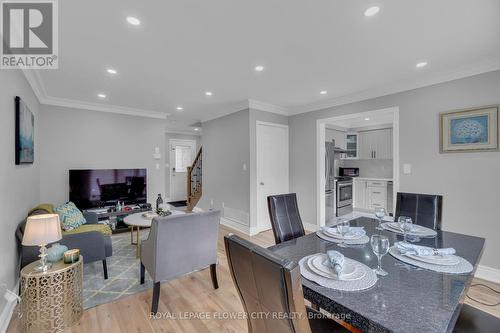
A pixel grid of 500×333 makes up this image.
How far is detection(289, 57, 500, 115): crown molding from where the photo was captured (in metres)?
2.58

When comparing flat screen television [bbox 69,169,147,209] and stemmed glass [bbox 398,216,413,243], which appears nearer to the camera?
stemmed glass [bbox 398,216,413,243]

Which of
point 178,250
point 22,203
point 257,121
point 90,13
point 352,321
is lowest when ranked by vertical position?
point 178,250

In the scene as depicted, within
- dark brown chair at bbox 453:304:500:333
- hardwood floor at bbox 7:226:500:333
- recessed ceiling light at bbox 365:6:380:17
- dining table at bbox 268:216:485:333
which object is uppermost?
recessed ceiling light at bbox 365:6:380:17

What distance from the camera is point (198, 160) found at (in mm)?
6613

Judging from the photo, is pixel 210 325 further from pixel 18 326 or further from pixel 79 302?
pixel 18 326

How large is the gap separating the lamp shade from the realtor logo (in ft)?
4.68

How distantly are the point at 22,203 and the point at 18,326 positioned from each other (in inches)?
55.3

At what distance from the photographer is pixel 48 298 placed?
1.77 meters

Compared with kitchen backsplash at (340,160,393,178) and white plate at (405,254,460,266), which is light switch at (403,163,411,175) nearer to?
white plate at (405,254,460,266)

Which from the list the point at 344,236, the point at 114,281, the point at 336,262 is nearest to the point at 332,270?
the point at 336,262

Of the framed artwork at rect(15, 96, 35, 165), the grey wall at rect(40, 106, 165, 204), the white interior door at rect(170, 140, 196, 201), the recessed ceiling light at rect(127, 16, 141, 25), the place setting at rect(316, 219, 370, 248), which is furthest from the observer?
the white interior door at rect(170, 140, 196, 201)

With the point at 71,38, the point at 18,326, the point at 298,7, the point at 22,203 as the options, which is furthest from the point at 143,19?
the point at 18,326

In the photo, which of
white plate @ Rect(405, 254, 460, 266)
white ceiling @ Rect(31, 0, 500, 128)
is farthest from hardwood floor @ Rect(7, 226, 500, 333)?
white ceiling @ Rect(31, 0, 500, 128)

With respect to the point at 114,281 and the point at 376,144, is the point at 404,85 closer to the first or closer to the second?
the point at 376,144
